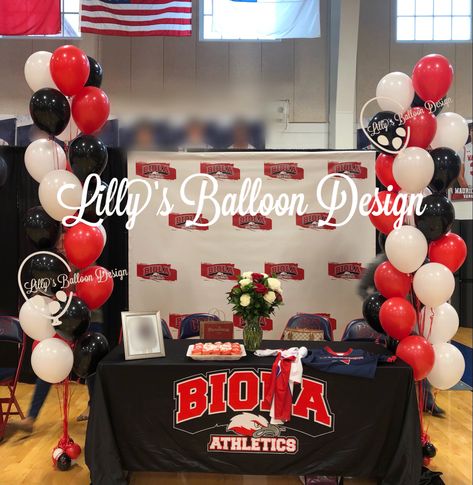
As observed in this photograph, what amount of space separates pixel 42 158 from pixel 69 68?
63cm

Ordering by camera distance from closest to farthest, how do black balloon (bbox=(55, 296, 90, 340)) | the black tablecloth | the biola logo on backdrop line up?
the black tablecloth, black balloon (bbox=(55, 296, 90, 340)), the biola logo on backdrop

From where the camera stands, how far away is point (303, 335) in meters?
4.20

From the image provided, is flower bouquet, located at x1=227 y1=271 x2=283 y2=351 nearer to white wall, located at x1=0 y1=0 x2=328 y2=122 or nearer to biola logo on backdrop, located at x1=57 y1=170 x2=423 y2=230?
biola logo on backdrop, located at x1=57 y1=170 x2=423 y2=230

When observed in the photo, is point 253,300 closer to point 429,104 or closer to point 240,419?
point 240,419

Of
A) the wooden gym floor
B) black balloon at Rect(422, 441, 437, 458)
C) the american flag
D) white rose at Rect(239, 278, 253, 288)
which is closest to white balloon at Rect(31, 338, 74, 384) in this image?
the wooden gym floor

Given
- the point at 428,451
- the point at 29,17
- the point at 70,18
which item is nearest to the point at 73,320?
the point at 428,451

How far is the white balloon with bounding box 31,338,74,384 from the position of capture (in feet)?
11.3

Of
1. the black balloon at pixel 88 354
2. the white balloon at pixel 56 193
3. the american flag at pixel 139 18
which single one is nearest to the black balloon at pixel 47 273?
the white balloon at pixel 56 193

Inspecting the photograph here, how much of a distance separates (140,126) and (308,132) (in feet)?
8.00

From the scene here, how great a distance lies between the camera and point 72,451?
362 cm

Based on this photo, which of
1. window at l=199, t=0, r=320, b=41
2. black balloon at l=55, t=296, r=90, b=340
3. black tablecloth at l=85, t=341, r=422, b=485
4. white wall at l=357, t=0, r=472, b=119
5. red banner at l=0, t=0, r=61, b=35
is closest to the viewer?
black tablecloth at l=85, t=341, r=422, b=485

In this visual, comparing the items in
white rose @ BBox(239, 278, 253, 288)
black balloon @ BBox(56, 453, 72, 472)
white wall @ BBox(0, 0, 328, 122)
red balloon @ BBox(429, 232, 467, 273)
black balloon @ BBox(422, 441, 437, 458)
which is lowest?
black balloon @ BBox(56, 453, 72, 472)

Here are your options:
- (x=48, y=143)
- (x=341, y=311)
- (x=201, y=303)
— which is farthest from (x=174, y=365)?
(x=341, y=311)

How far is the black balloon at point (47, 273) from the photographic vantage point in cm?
349
